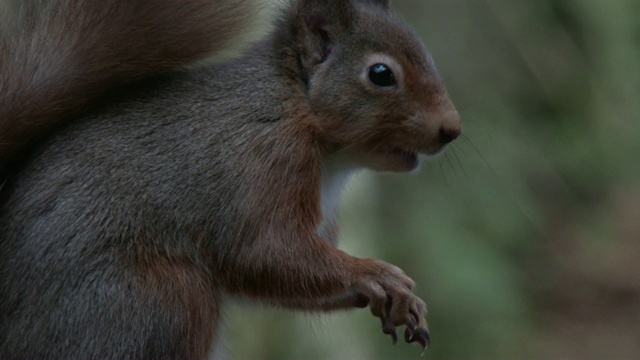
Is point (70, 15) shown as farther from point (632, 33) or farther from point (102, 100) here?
point (632, 33)

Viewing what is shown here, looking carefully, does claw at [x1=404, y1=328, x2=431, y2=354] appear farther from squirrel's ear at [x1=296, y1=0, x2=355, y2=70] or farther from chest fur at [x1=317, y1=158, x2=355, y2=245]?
squirrel's ear at [x1=296, y1=0, x2=355, y2=70]

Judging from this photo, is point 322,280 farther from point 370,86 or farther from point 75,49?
point 75,49

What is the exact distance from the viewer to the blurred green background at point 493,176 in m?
2.92

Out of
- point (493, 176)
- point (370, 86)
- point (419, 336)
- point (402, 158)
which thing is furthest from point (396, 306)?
point (493, 176)

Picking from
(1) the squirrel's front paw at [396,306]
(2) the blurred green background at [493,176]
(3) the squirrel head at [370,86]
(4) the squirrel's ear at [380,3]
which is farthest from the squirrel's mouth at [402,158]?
(2) the blurred green background at [493,176]

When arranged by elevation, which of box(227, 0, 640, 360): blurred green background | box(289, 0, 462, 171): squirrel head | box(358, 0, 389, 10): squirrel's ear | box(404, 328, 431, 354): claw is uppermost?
box(358, 0, 389, 10): squirrel's ear

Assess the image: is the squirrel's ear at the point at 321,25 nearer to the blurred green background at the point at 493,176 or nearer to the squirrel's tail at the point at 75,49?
the squirrel's tail at the point at 75,49

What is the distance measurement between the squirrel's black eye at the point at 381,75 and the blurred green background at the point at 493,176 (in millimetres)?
786

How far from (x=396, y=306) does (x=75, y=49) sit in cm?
76

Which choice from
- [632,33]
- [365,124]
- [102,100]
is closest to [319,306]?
[365,124]

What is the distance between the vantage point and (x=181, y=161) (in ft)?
6.44

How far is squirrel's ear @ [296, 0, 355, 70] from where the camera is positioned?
6.86 feet

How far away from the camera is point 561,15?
394 centimetres

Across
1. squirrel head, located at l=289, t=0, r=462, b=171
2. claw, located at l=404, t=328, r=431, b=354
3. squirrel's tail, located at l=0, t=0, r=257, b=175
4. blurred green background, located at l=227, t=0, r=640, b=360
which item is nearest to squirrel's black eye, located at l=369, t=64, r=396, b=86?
squirrel head, located at l=289, t=0, r=462, b=171
